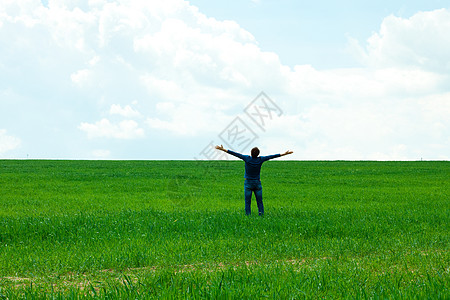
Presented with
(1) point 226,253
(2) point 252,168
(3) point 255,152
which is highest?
(3) point 255,152

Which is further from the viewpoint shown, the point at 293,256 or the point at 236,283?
the point at 293,256

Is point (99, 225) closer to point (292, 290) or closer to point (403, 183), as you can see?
point (292, 290)

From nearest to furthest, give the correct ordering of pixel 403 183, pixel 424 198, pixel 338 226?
Result: pixel 338 226, pixel 424 198, pixel 403 183

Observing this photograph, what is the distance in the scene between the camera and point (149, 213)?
15195 mm

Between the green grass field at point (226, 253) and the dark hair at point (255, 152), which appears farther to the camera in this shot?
the dark hair at point (255, 152)

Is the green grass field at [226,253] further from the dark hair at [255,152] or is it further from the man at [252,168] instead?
the dark hair at [255,152]

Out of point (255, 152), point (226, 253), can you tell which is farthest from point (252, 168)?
point (226, 253)

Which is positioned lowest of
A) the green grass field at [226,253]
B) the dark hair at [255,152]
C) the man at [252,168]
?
the green grass field at [226,253]

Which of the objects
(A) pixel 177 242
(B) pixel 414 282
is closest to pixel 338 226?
(A) pixel 177 242

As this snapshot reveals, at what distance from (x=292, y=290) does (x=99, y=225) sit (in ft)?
27.5

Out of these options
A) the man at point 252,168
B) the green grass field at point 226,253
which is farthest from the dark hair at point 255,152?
the green grass field at point 226,253

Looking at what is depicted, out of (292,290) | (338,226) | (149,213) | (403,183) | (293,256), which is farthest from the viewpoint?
(403,183)

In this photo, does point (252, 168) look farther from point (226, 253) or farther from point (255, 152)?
point (226, 253)

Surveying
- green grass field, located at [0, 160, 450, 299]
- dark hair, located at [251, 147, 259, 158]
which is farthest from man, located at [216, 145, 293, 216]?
green grass field, located at [0, 160, 450, 299]
